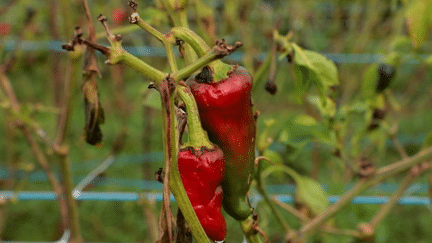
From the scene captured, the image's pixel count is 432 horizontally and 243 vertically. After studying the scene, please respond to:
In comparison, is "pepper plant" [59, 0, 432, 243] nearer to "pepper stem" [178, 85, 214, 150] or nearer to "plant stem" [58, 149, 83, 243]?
"pepper stem" [178, 85, 214, 150]

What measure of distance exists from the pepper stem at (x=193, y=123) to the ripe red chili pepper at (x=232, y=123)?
35 mm

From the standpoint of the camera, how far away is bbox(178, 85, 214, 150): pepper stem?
1.42 feet

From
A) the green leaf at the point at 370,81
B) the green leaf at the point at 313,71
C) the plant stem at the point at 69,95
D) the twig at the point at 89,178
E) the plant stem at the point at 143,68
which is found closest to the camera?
the plant stem at the point at 143,68

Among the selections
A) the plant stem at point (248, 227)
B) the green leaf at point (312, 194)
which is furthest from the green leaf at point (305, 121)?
the plant stem at point (248, 227)

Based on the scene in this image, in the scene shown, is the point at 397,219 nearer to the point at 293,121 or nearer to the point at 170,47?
the point at 293,121

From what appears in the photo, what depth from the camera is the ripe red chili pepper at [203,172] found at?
464 millimetres

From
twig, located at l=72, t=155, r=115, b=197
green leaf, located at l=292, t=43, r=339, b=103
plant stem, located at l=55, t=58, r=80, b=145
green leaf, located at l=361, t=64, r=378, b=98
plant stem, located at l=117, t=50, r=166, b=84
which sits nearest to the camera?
plant stem, located at l=117, t=50, r=166, b=84

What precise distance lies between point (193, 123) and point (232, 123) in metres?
0.06

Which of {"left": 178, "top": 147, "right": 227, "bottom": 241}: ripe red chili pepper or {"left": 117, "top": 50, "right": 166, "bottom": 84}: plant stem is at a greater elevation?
{"left": 117, "top": 50, "right": 166, "bottom": 84}: plant stem

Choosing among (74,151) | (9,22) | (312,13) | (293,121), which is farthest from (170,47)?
(74,151)

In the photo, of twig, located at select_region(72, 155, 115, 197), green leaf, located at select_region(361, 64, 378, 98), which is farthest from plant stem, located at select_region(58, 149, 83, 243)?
green leaf, located at select_region(361, 64, 378, 98)

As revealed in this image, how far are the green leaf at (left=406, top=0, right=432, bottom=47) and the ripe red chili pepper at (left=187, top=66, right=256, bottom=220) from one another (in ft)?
1.02

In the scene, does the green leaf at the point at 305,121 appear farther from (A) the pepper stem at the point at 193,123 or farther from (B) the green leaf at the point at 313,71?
(A) the pepper stem at the point at 193,123

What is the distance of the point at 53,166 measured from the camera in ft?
7.28
